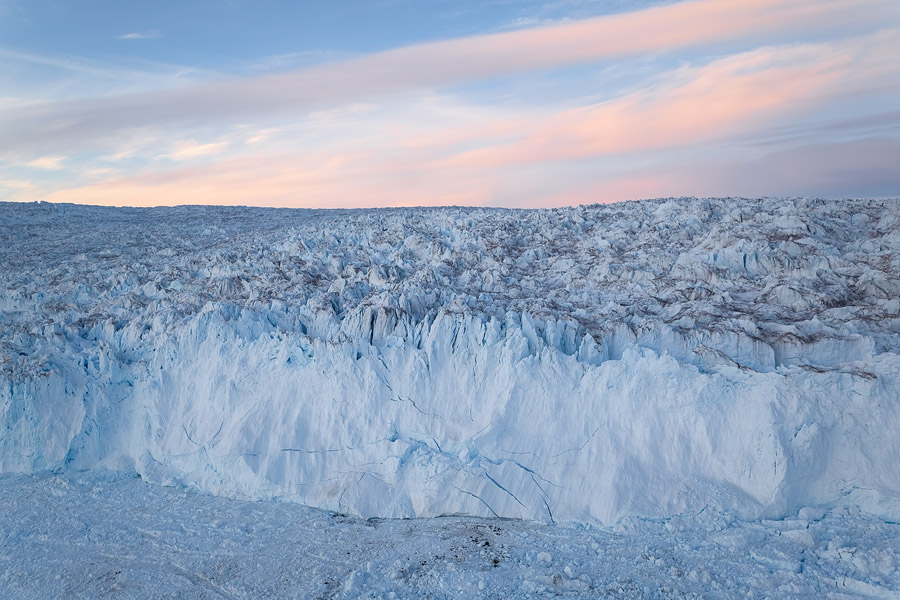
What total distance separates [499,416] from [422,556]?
2.10 metres

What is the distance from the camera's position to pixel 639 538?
6.53m

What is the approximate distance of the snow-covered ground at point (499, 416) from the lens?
643 cm

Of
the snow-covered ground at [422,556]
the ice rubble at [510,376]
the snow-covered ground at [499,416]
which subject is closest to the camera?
the snow-covered ground at [422,556]

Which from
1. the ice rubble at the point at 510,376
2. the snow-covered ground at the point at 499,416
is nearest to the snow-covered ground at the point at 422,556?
the snow-covered ground at the point at 499,416

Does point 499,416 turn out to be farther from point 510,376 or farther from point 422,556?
point 422,556

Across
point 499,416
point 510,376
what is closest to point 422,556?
point 499,416

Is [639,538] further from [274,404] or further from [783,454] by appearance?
[274,404]

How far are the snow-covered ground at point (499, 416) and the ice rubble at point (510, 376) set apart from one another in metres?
0.03

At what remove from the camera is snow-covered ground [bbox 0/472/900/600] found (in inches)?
226

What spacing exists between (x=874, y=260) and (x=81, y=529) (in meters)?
12.3

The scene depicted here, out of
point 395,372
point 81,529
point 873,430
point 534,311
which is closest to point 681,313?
point 534,311

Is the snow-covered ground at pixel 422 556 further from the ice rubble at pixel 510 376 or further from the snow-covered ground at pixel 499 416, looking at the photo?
the ice rubble at pixel 510 376

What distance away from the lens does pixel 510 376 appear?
8117 mm

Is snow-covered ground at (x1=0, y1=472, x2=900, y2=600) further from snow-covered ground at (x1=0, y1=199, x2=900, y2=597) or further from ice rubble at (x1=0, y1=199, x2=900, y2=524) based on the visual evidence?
ice rubble at (x1=0, y1=199, x2=900, y2=524)
